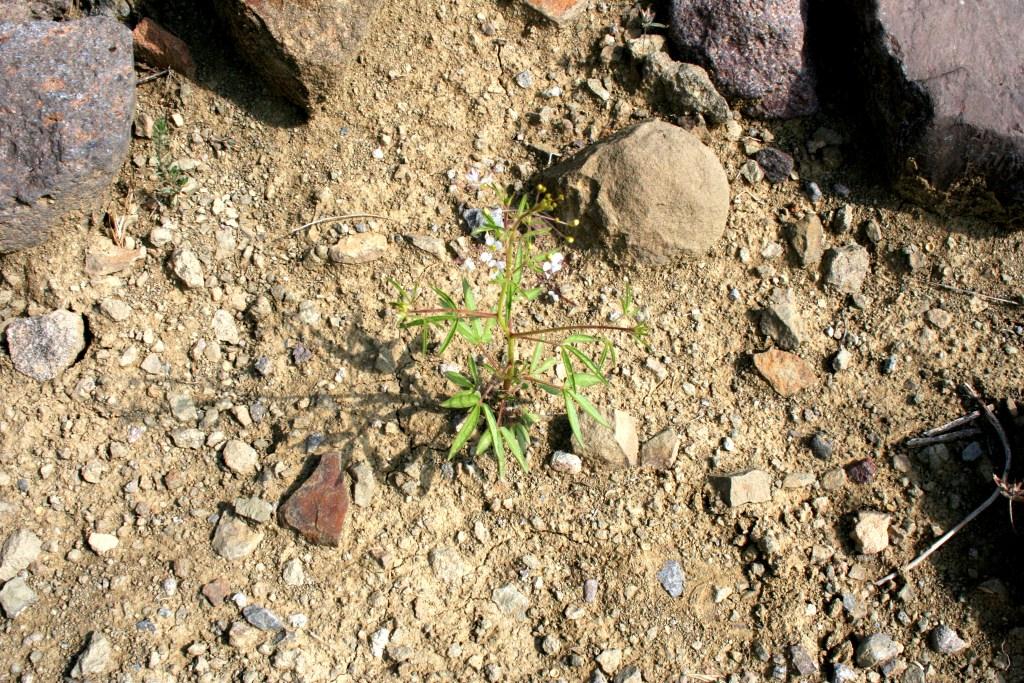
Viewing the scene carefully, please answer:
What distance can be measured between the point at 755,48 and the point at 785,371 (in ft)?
4.58

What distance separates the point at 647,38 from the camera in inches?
145

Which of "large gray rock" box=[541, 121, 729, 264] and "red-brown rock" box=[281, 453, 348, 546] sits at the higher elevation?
"large gray rock" box=[541, 121, 729, 264]

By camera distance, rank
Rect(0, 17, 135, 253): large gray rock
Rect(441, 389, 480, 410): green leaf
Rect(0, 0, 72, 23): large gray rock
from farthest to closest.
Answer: Rect(0, 0, 72, 23): large gray rock
Rect(0, 17, 135, 253): large gray rock
Rect(441, 389, 480, 410): green leaf

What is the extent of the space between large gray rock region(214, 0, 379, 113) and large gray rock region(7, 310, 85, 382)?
1.25 metres

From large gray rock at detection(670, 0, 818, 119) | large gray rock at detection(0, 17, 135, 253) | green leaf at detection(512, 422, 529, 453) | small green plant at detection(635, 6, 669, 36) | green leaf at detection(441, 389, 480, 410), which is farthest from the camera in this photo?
small green plant at detection(635, 6, 669, 36)

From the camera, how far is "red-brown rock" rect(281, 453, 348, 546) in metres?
2.92

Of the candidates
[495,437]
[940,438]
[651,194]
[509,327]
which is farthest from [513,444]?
[940,438]

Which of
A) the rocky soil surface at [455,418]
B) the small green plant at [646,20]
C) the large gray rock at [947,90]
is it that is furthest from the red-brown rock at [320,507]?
the large gray rock at [947,90]

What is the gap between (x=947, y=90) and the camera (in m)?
3.33

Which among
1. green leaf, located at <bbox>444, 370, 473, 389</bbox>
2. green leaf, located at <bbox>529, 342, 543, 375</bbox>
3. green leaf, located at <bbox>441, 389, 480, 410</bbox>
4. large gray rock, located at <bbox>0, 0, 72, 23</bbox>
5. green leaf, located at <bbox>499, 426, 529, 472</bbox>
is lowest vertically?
green leaf, located at <bbox>499, 426, 529, 472</bbox>

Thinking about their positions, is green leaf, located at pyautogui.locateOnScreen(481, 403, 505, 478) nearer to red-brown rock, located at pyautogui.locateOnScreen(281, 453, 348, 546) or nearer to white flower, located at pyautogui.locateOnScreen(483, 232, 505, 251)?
red-brown rock, located at pyautogui.locateOnScreen(281, 453, 348, 546)

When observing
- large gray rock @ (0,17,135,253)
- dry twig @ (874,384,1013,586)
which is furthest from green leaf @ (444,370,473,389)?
dry twig @ (874,384,1013,586)

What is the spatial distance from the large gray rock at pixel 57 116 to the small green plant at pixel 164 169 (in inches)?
8.0

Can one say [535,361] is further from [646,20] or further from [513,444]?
[646,20]
